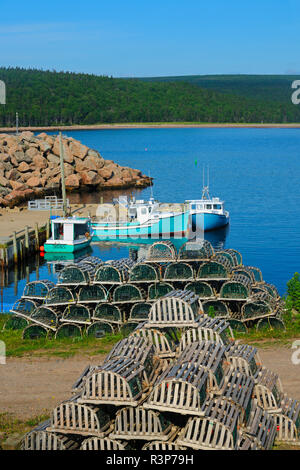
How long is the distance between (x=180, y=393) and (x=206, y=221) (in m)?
38.3

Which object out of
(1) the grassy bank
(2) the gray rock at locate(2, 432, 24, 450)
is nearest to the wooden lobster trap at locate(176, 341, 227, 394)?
(2) the gray rock at locate(2, 432, 24, 450)

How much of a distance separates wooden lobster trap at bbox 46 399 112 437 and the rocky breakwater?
50.6 m

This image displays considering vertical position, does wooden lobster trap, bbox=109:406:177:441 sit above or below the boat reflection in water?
above

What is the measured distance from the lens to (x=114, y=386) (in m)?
11.7

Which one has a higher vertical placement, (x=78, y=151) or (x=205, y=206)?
(x=78, y=151)

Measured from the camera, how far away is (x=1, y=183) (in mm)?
60312

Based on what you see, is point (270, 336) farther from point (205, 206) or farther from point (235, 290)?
point (205, 206)

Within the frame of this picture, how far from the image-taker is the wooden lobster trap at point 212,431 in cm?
1058

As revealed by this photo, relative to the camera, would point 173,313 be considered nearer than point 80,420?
No

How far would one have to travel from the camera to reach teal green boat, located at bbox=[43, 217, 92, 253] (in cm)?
4159

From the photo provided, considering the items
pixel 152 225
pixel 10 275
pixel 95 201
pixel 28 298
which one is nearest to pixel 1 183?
pixel 95 201

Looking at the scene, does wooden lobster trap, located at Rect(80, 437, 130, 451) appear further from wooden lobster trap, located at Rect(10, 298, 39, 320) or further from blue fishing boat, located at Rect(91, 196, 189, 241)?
blue fishing boat, located at Rect(91, 196, 189, 241)

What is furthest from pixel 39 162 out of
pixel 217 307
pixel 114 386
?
pixel 114 386

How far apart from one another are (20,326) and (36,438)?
10873 millimetres
